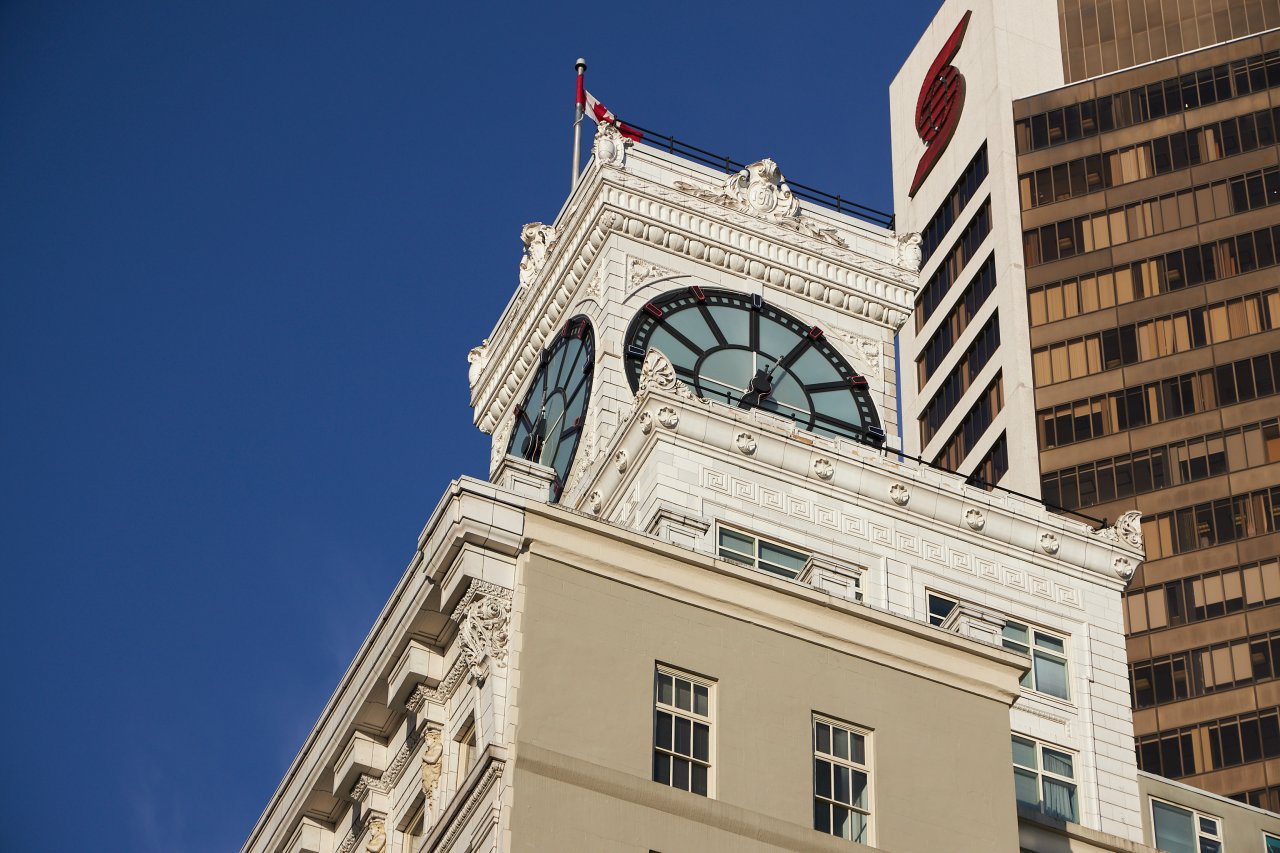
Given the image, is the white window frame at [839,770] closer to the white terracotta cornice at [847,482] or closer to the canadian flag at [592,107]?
the white terracotta cornice at [847,482]

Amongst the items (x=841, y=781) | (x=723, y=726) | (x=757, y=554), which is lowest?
(x=841, y=781)

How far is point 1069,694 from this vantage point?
54.1 metres

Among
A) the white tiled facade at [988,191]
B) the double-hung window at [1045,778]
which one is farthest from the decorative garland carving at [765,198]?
the white tiled facade at [988,191]

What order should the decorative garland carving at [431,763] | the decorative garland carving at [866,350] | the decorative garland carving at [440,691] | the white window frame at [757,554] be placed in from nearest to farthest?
1. the decorative garland carving at [440,691]
2. the decorative garland carving at [431,763]
3. the white window frame at [757,554]
4. the decorative garland carving at [866,350]

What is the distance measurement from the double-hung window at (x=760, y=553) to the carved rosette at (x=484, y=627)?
1387 centimetres

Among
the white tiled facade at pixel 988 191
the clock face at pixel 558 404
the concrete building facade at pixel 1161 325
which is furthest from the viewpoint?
the white tiled facade at pixel 988 191

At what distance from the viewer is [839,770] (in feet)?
129

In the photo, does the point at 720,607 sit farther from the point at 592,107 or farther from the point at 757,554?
the point at 592,107

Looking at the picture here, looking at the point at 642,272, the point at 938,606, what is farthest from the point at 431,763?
the point at 642,272

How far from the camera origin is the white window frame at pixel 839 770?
38.5 m

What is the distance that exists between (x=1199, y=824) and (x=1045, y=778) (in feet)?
14.4

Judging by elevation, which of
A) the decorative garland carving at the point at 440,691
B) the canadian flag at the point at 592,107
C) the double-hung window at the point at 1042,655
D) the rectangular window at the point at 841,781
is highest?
the canadian flag at the point at 592,107


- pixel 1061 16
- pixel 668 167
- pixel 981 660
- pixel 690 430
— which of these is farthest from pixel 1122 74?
pixel 981 660

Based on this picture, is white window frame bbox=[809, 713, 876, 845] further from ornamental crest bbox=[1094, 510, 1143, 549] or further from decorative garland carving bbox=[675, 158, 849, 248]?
decorative garland carving bbox=[675, 158, 849, 248]
